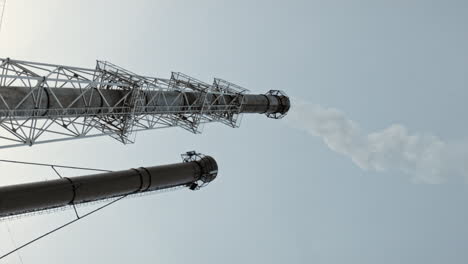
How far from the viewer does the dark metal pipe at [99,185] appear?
685 inches

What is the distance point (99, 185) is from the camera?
21000mm

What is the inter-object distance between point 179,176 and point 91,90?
8516mm

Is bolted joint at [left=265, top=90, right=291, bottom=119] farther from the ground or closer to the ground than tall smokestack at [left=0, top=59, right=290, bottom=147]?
farther from the ground

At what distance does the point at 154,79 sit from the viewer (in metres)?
23.4

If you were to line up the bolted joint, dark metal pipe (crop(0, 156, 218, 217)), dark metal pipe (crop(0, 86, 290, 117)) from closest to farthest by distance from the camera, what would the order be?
dark metal pipe (crop(0, 86, 290, 117)) → dark metal pipe (crop(0, 156, 218, 217)) → the bolted joint

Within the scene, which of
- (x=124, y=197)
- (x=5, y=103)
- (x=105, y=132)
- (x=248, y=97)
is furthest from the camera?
(x=248, y=97)

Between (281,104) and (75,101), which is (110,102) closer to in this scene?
(75,101)

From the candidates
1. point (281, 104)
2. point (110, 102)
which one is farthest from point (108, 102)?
point (281, 104)

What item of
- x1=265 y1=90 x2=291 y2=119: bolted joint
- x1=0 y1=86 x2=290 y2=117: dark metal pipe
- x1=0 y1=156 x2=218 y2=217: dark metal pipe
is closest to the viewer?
x1=0 y1=86 x2=290 y2=117: dark metal pipe

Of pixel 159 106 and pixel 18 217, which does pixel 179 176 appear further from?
pixel 18 217

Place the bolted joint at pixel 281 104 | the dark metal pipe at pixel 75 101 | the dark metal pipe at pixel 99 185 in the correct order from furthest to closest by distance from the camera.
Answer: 1. the bolted joint at pixel 281 104
2. the dark metal pipe at pixel 99 185
3. the dark metal pipe at pixel 75 101

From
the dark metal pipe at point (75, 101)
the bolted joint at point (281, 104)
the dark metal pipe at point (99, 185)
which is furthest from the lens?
the bolted joint at point (281, 104)

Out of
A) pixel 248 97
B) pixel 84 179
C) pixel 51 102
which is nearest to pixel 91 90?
pixel 51 102

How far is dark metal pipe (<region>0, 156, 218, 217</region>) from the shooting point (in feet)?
57.1
